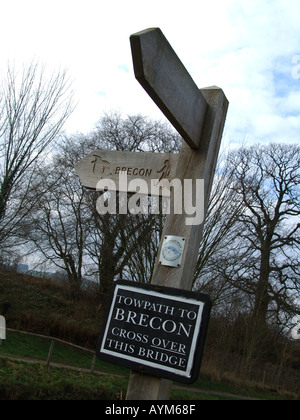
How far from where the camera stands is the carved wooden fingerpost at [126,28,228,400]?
160cm

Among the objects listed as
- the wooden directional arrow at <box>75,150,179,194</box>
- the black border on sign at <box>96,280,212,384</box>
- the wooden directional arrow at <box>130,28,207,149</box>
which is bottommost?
the black border on sign at <box>96,280,212,384</box>

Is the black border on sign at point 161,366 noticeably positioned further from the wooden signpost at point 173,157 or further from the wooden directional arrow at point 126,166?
the wooden directional arrow at point 126,166

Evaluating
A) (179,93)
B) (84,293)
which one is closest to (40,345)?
(84,293)

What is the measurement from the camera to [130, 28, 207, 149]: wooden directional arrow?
5.05ft

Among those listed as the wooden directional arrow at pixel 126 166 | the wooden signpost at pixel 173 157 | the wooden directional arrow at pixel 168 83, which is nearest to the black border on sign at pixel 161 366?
the wooden signpost at pixel 173 157

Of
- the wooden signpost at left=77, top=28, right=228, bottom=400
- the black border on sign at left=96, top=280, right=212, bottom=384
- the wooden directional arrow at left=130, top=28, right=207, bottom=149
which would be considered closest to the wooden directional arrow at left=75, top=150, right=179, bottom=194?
the wooden signpost at left=77, top=28, right=228, bottom=400

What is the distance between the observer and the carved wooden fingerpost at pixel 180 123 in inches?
62.9

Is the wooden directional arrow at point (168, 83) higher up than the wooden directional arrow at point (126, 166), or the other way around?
the wooden directional arrow at point (168, 83)

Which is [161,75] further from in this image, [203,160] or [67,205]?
[67,205]

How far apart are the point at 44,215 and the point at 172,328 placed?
2126cm

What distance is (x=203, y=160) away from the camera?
6.85ft

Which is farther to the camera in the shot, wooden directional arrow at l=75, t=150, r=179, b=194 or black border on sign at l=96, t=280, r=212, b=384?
wooden directional arrow at l=75, t=150, r=179, b=194

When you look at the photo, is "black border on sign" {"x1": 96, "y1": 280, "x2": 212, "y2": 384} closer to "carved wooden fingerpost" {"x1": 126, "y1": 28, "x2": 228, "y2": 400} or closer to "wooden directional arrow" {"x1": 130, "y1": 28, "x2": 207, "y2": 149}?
"carved wooden fingerpost" {"x1": 126, "y1": 28, "x2": 228, "y2": 400}

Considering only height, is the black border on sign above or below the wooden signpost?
below
